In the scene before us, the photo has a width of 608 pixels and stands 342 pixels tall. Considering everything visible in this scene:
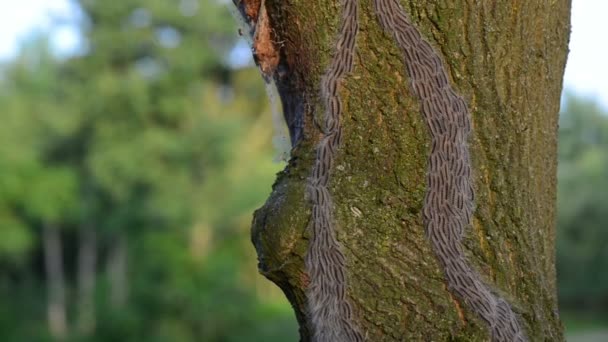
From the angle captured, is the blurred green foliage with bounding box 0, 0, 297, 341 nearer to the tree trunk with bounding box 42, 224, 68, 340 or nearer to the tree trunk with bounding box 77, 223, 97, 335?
the tree trunk with bounding box 77, 223, 97, 335

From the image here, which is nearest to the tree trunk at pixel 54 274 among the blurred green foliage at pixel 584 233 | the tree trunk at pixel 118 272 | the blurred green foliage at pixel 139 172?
the blurred green foliage at pixel 139 172

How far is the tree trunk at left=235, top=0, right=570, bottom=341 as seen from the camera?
1.68 meters

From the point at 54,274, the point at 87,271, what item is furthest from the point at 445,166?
the point at 54,274

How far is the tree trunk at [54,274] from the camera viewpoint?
21781mm

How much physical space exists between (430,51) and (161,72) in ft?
60.5

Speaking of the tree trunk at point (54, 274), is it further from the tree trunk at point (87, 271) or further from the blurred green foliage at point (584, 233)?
the blurred green foliage at point (584, 233)

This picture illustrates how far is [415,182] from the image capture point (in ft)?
5.60

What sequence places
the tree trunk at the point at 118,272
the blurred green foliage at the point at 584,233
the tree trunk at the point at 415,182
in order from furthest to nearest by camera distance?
1. the blurred green foliage at the point at 584,233
2. the tree trunk at the point at 118,272
3. the tree trunk at the point at 415,182

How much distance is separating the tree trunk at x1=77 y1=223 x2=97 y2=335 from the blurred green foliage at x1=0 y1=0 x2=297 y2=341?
244 mm

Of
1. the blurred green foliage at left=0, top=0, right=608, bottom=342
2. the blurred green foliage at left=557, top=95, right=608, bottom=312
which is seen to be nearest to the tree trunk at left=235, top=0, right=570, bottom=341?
the blurred green foliage at left=0, top=0, right=608, bottom=342

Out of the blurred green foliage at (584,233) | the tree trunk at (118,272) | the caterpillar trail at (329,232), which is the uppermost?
the blurred green foliage at (584,233)

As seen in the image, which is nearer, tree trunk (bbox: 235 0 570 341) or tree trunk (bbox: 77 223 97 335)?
tree trunk (bbox: 235 0 570 341)

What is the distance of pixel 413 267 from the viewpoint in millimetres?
1679

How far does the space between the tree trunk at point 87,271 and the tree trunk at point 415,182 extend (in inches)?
796
